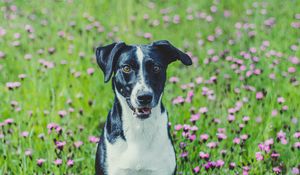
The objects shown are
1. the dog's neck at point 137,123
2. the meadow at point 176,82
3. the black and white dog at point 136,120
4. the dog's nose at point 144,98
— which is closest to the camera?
the dog's nose at point 144,98

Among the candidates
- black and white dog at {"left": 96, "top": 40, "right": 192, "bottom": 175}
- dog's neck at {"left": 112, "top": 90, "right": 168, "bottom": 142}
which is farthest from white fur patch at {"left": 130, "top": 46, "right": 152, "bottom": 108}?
dog's neck at {"left": 112, "top": 90, "right": 168, "bottom": 142}

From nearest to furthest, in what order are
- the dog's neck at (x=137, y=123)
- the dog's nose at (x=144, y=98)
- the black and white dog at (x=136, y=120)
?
the dog's nose at (x=144, y=98) < the black and white dog at (x=136, y=120) < the dog's neck at (x=137, y=123)

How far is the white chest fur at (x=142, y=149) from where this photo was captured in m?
3.65

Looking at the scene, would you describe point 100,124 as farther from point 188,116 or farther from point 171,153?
point 171,153

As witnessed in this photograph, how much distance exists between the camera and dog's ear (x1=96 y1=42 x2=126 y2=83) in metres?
3.73

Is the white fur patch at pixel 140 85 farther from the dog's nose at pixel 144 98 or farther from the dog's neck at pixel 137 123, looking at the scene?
the dog's neck at pixel 137 123

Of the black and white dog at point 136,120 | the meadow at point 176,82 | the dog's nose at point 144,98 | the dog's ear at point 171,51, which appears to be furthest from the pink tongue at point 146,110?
the meadow at point 176,82

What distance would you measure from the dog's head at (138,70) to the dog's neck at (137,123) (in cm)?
7

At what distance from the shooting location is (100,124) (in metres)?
5.31

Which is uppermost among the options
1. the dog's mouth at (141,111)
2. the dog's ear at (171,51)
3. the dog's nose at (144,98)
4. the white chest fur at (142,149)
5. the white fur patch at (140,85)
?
the dog's ear at (171,51)

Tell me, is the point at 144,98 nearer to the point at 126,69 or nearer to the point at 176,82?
the point at 126,69

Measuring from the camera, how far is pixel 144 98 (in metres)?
3.45

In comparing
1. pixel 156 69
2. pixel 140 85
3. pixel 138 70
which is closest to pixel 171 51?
pixel 156 69

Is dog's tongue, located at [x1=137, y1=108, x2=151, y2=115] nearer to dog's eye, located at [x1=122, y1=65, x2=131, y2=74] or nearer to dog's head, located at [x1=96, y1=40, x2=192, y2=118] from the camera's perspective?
dog's head, located at [x1=96, y1=40, x2=192, y2=118]
